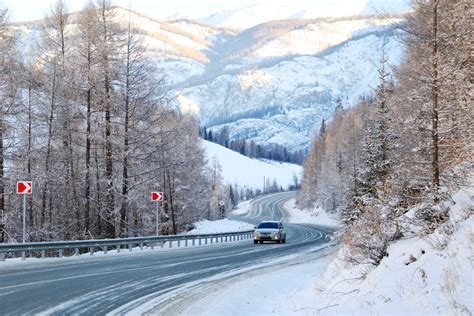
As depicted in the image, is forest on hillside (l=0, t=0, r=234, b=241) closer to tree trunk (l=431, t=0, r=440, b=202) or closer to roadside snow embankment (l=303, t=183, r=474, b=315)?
tree trunk (l=431, t=0, r=440, b=202)

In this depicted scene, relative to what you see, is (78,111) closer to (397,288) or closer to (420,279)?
(397,288)

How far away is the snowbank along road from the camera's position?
35.4ft

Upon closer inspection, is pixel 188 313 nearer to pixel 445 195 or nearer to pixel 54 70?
pixel 445 195

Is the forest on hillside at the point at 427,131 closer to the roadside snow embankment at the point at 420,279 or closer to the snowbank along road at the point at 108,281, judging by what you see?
the roadside snow embankment at the point at 420,279

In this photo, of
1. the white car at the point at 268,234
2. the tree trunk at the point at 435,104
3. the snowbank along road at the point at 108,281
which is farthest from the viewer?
the white car at the point at 268,234

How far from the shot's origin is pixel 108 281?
14523mm

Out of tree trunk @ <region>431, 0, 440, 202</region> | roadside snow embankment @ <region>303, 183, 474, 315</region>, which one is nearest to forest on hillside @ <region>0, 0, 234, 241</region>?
tree trunk @ <region>431, 0, 440, 202</region>

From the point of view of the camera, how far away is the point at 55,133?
1239 inches

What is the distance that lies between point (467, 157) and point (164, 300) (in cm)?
737

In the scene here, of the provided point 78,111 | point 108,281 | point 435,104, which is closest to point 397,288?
point 435,104

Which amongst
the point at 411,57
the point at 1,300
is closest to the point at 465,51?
the point at 411,57

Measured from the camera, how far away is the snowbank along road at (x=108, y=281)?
35.4 ft

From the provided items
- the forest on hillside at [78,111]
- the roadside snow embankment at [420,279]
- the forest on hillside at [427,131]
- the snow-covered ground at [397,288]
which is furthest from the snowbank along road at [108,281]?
the forest on hillside at [78,111]

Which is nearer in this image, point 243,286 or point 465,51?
point 465,51
